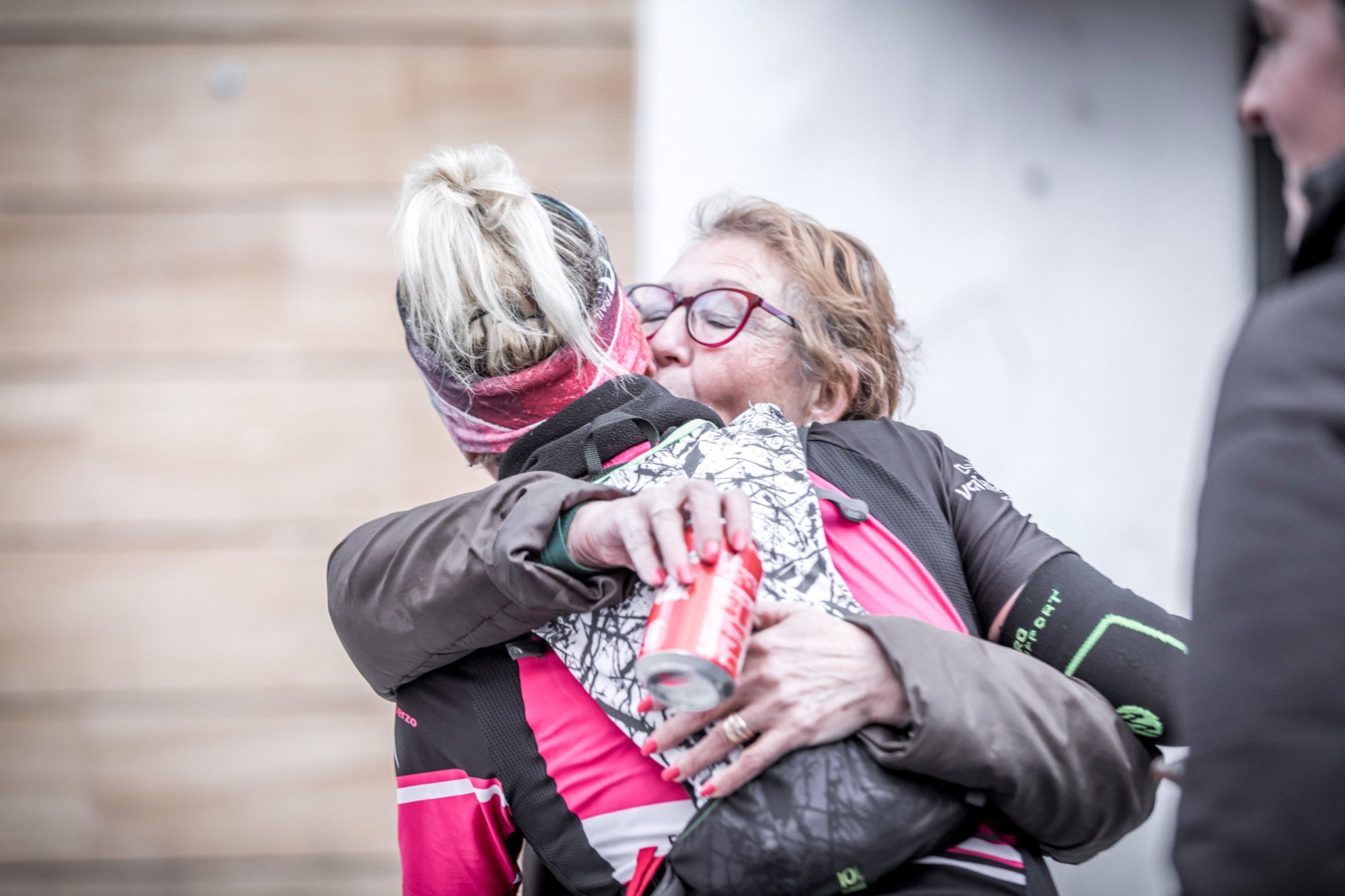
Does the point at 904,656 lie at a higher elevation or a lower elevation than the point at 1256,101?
lower

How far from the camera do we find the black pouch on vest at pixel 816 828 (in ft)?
3.17

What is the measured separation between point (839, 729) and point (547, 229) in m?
0.74

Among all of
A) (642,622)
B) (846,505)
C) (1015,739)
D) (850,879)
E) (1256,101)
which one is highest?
(1256,101)

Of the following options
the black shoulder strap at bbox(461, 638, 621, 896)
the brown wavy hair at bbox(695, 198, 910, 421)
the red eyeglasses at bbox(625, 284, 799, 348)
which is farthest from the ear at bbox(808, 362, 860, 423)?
the black shoulder strap at bbox(461, 638, 621, 896)

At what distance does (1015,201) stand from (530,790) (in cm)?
210

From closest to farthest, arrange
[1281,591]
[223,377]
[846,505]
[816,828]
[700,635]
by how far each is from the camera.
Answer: [1281,591] → [700,635] → [816,828] → [846,505] → [223,377]

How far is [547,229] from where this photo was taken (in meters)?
1.27

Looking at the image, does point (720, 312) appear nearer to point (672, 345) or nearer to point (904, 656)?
point (672, 345)

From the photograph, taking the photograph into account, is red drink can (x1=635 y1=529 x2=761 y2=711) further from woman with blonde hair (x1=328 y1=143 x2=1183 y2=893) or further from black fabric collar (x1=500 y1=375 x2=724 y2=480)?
black fabric collar (x1=500 y1=375 x2=724 y2=480)

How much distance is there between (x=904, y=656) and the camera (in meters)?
1.02

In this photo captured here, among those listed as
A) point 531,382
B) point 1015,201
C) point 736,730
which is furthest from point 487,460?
point 1015,201

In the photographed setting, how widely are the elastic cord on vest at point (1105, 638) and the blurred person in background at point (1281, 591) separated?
610 millimetres

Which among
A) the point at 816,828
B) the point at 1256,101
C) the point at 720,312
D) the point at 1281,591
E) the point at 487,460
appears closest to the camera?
the point at 1281,591

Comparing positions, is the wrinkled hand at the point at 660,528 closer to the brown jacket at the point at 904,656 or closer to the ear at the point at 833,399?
the brown jacket at the point at 904,656
